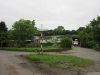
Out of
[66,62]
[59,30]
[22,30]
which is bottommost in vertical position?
[66,62]

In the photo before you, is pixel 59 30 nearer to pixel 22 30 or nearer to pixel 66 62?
pixel 22 30

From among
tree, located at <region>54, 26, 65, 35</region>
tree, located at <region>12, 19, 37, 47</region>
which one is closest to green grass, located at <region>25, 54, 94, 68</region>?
tree, located at <region>12, 19, 37, 47</region>

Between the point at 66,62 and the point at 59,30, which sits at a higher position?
the point at 59,30

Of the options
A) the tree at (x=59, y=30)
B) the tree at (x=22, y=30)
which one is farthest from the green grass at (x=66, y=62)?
the tree at (x=59, y=30)

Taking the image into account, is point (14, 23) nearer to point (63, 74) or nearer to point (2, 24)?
point (2, 24)

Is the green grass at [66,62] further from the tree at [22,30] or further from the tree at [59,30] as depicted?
the tree at [59,30]

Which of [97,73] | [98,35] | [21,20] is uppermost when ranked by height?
[21,20]

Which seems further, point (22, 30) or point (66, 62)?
point (22, 30)

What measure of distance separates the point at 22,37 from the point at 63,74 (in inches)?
2112

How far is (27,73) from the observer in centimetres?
1534

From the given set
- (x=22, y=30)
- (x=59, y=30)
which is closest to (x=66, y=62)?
(x=22, y=30)

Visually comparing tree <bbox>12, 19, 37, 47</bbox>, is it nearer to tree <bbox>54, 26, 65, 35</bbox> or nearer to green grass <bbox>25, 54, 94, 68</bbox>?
green grass <bbox>25, 54, 94, 68</bbox>

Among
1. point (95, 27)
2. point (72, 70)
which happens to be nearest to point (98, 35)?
point (95, 27)

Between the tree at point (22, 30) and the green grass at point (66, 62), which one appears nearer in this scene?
the green grass at point (66, 62)
